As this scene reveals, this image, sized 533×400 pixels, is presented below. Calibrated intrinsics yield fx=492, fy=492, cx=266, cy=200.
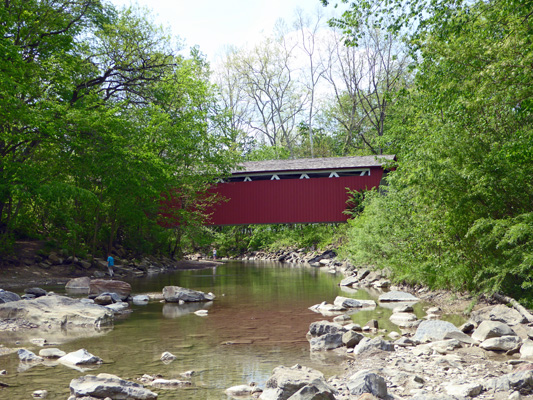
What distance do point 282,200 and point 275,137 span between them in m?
17.0

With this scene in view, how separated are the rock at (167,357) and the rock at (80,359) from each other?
0.73 m

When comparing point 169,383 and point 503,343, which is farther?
point 503,343

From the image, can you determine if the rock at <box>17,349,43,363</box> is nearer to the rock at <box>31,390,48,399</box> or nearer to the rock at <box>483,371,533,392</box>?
the rock at <box>31,390,48,399</box>

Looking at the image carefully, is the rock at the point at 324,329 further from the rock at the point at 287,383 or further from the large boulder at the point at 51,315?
the large boulder at the point at 51,315

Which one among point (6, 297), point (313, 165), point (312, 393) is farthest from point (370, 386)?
point (313, 165)

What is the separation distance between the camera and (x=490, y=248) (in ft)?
28.1

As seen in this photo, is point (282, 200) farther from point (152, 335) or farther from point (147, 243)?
point (152, 335)

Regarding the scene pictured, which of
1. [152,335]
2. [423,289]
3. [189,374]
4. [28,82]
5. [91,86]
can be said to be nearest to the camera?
[189,374]

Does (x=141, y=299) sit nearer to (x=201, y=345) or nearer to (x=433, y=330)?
(x=201, y=345)

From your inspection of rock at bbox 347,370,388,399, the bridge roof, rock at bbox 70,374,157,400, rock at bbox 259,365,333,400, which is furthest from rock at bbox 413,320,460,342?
the bridge roof

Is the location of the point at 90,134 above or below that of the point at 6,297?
above

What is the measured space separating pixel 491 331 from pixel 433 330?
0.73 meters

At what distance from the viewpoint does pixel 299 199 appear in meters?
25.0

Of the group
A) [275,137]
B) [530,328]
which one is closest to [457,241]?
[530,328]
